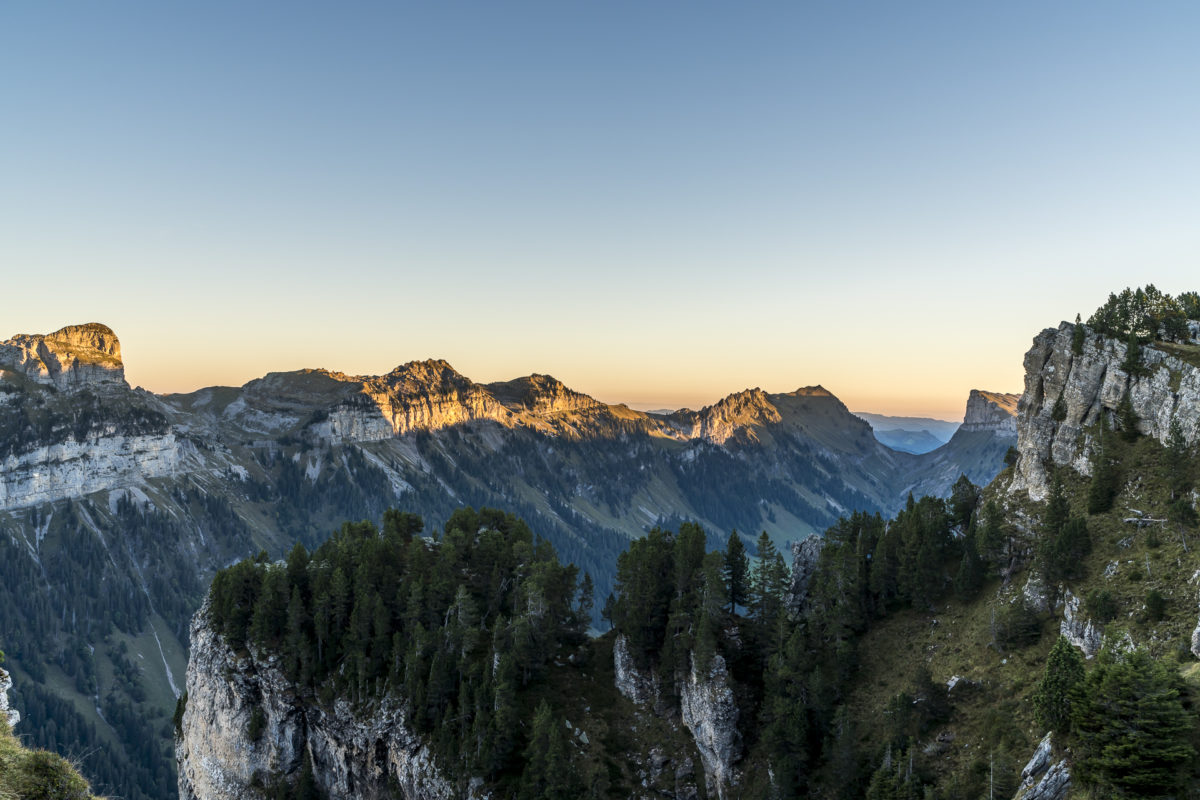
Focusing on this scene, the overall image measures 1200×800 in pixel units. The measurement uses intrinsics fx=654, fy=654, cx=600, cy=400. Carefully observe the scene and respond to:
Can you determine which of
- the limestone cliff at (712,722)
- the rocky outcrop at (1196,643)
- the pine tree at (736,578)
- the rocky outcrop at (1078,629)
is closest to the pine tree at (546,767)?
the limestone cliff at (712,722)

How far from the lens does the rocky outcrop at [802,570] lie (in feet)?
314

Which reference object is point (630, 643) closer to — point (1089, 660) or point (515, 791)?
point (515, 791)

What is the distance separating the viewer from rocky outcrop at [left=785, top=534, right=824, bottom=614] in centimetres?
9581

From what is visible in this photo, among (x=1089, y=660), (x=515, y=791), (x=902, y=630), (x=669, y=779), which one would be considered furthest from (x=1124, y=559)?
(x=515, y=791)

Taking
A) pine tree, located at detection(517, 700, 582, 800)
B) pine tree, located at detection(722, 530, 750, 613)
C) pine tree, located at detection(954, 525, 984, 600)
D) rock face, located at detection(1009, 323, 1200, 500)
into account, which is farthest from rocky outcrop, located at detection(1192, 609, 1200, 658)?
pine tree, located at detection(517, 700, 582, 800)

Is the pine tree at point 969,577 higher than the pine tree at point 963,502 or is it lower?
lower

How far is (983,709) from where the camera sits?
62938 millimetres

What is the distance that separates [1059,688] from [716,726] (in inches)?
1643

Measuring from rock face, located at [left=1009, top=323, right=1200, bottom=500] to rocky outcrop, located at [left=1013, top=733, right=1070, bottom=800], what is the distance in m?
42.6

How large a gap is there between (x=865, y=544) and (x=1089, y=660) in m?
35.9

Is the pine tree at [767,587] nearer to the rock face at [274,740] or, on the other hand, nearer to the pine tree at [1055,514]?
the pine tree at [1055,514]

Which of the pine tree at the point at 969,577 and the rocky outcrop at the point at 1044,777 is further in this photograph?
the pine tree at the point at 969,577

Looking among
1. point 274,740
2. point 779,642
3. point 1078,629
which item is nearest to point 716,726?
point 779,642

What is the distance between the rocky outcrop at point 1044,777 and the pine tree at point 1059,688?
52.9 inches
